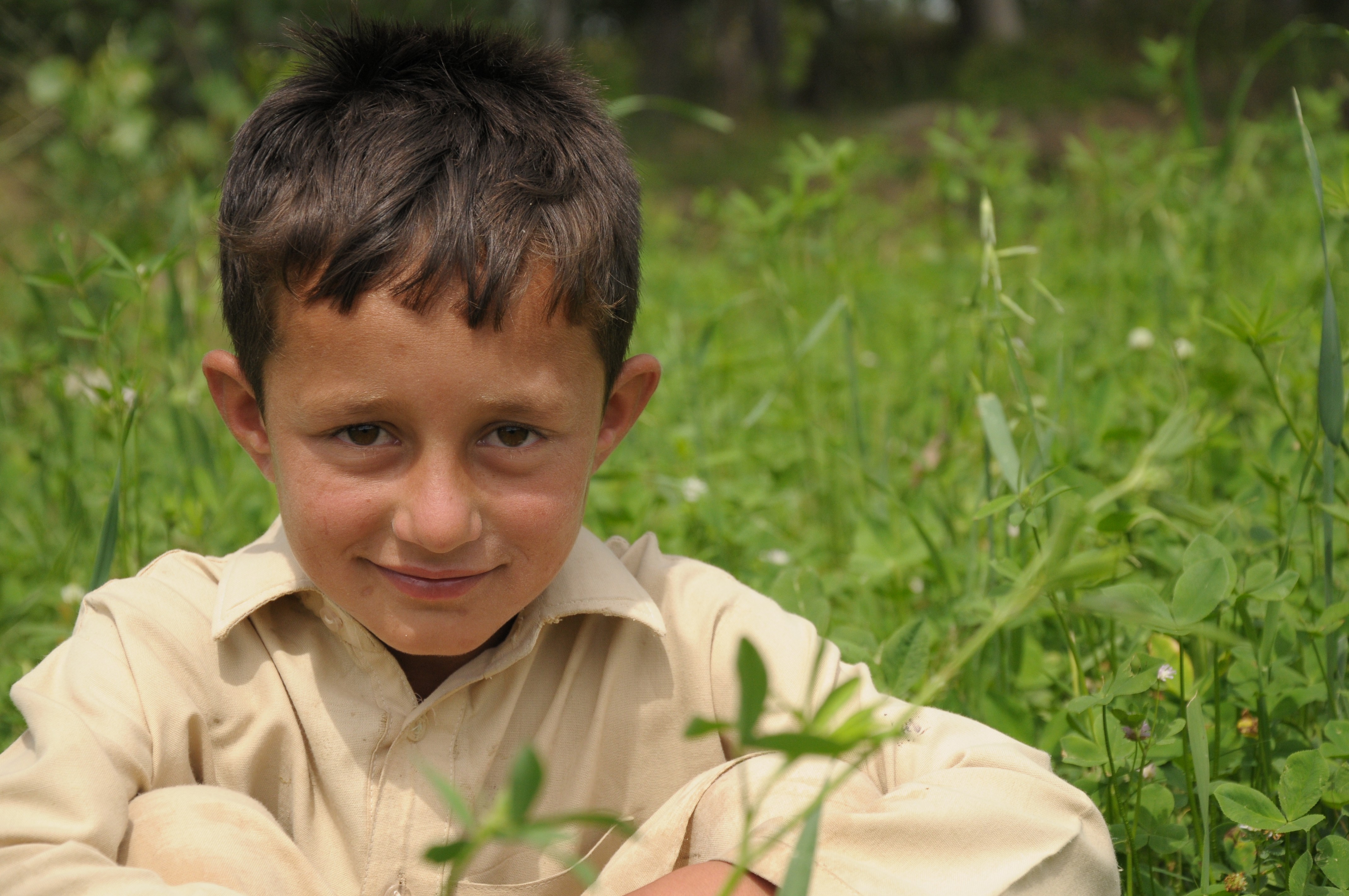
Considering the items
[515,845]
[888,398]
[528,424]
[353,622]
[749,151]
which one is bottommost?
[749,151]

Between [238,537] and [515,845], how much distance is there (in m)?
1.17

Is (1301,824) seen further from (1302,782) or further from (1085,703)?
(1085,703)

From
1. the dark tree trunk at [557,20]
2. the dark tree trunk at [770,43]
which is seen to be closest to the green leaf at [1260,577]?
the dark tree trunk at [557,20]

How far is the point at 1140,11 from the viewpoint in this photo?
18.2 m

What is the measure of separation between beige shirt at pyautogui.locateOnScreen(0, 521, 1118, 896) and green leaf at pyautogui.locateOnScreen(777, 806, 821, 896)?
43 cm

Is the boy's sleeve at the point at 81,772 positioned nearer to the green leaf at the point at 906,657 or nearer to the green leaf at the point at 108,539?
the green leaf at the point at 108,539

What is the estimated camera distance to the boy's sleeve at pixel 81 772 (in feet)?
3.82

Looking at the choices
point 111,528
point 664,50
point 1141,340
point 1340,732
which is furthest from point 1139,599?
point 664,50

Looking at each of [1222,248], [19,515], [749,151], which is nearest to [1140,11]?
[749,151]

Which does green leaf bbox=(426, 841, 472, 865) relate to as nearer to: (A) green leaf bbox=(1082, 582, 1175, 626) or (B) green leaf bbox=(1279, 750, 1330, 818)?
(A) green leaf bbox=(1082, 582, 1175, 626)

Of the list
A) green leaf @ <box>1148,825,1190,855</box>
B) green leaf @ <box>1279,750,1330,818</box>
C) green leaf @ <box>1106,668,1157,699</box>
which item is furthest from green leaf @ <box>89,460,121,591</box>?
green leaf @ <box>1279,750,1330,818</box>

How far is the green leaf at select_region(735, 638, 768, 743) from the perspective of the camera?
0.69 metres

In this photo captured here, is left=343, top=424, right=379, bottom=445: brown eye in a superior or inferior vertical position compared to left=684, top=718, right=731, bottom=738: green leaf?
inferior

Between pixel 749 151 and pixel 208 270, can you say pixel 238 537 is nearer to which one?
pixel 208 270
